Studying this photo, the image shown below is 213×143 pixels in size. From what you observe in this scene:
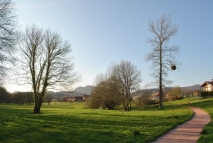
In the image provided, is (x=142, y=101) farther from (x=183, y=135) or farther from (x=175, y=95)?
(x=183, y=135)

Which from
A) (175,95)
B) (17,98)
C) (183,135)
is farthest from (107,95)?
(17,98)

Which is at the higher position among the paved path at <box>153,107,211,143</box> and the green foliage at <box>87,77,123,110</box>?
the green foliage at <box>87,77,123,110</box>

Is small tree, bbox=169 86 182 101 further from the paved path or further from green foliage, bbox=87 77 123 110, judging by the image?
the paved path

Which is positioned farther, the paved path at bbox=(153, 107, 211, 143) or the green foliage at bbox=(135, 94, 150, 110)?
the green foliage at bbox=(135, 94, 150, 110)

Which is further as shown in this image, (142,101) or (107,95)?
(107,95)

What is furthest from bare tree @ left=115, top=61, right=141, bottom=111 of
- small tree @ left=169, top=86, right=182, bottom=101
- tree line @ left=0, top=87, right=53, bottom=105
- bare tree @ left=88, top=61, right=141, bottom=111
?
tree line @ left=0, top=87, right=53, bottom=105

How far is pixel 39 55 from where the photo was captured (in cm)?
3197

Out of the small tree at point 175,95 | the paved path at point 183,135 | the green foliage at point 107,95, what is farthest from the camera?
the small tree at point 175,95

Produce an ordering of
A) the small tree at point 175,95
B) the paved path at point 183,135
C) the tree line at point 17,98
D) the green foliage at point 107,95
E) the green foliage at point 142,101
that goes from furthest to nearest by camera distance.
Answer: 1. the tree line at point 17,98
2. the small tree at point 175,95
3. the green foliage at point 107,95
4. the green foliage at point 142,101
5. the paved path at point 183,135

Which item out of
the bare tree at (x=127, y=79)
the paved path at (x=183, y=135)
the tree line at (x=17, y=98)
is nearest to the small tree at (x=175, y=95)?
the bare tree at (x=127, y=79)

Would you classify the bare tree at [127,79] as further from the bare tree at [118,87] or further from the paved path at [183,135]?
the paved path at [183,135]

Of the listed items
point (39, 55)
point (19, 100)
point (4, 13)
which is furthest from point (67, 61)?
point (19, 100)

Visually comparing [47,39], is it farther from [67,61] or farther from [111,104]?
[111,104]

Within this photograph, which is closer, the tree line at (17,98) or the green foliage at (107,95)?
the green foliage at (107,95)
